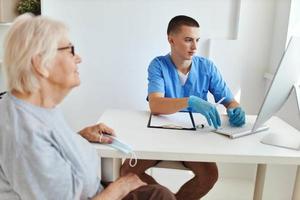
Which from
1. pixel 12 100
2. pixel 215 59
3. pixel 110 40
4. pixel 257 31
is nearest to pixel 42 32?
pixel 12 100

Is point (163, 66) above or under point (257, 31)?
under

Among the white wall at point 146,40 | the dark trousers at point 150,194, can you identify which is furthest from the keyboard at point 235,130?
the white wall at point 146,40

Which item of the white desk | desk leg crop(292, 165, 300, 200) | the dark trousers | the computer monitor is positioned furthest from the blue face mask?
desk leg crop(292, 165, 300, 200)

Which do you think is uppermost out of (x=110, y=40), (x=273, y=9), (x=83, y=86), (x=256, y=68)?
(x=273, y=9)

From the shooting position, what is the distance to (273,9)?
7.80ft

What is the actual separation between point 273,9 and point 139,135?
1680 mm

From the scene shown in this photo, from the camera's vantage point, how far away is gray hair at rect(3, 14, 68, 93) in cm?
86

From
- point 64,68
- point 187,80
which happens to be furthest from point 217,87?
point 64,68

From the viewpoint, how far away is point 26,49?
86 centimetres

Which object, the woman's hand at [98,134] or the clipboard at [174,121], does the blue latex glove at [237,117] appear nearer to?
the clipboard at [174,121]

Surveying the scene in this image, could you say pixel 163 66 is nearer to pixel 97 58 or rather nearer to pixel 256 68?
pixel 97 58

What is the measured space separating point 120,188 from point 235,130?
585 mm

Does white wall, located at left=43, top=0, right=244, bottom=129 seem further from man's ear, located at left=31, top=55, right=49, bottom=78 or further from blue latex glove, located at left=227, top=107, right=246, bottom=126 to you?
man's ear, located at left=31, top=55, right=49, bottom=78

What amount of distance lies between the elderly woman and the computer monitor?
0.71 metres
